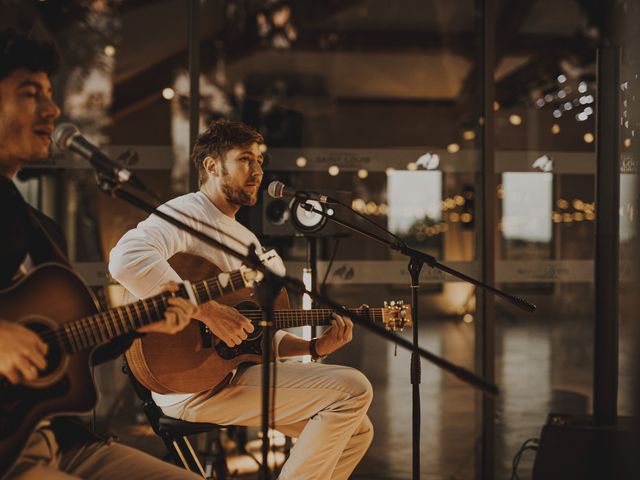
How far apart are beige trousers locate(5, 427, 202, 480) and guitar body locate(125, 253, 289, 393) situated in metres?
0.63

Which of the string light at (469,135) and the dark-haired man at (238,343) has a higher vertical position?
the string light at (469,135)

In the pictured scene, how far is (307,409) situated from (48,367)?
1.31 m

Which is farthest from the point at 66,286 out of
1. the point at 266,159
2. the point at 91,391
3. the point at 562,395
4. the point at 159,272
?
the point at 562,395

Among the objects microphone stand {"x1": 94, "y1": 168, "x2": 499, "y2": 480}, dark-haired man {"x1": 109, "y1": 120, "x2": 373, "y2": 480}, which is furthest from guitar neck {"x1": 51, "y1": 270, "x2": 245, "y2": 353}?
dark-haired man {"x1": 109, "y1": 120, "x2": 373, "y2": 480}

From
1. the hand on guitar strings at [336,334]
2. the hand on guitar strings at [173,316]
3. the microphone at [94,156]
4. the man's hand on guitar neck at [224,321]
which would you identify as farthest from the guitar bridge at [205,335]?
the microphone at [94,156]

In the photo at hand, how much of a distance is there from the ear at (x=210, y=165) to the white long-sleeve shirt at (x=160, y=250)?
0.36 feet

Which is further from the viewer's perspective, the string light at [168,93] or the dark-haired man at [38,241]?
the string light at [168,93]

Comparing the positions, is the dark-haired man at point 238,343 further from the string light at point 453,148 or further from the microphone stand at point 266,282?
the string light at point 453,148

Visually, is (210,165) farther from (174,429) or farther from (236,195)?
(174,429)

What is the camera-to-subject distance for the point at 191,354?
9.58 feet

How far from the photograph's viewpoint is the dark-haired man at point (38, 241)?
2.03 metres

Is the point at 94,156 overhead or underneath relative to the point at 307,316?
overhead

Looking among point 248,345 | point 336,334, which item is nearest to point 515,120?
point 336,334

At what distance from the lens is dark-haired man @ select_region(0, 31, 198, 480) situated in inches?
79.9
